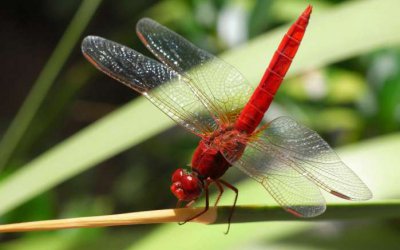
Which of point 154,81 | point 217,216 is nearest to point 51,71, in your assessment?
point 154,81

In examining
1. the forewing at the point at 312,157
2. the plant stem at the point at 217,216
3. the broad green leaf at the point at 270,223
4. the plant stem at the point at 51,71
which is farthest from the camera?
the plant stem at the point at 51,71

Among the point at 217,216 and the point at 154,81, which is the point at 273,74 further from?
the point at 217,216

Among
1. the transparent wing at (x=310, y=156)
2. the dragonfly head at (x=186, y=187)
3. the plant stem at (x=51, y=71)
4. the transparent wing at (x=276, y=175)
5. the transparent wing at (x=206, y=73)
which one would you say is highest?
the transparent wing at (x=310, y=156)

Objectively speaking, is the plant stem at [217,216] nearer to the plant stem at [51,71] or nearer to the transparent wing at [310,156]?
the transparent wing at [310,156]

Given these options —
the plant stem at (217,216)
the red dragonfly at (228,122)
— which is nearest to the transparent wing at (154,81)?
the red dragonfly at (228,122)

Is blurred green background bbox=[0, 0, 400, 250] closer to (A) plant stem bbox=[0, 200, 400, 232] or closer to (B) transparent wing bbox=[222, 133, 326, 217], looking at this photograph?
(B) transparent wing bbox=[222, 133, 326, 217]

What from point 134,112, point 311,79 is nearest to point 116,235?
point 134,112
